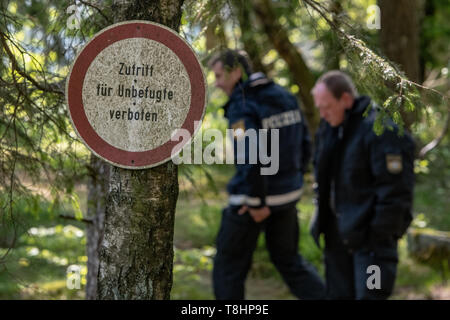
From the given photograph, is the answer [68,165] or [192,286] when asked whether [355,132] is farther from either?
[192,286]

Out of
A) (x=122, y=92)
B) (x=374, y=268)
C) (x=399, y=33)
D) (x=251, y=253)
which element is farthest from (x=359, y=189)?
(x=399, y=33)

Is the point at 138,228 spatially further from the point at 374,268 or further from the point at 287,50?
the point at 287,50

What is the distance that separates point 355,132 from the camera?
13.9 ft

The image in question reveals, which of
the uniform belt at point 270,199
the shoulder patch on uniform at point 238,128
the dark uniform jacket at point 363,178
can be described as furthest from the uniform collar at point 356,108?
the uniform belt at point 270,199

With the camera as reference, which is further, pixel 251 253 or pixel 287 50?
pixel 287 50

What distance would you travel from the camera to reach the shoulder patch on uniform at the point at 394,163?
394cm

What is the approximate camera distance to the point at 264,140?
4672 millimetres

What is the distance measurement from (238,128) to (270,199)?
725 mm

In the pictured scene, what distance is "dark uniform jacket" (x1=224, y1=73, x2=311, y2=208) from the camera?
454 centimetres

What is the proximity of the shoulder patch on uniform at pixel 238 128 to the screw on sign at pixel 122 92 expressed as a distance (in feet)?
7.52

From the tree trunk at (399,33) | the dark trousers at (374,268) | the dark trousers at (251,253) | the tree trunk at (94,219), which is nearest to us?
the tree trunk at (94,219)

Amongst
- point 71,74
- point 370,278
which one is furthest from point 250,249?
point 71,74

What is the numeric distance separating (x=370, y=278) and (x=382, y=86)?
77.6 inches

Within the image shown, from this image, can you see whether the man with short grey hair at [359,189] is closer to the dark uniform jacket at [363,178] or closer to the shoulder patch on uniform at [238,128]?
the dark uniform jacket at [363,178]
